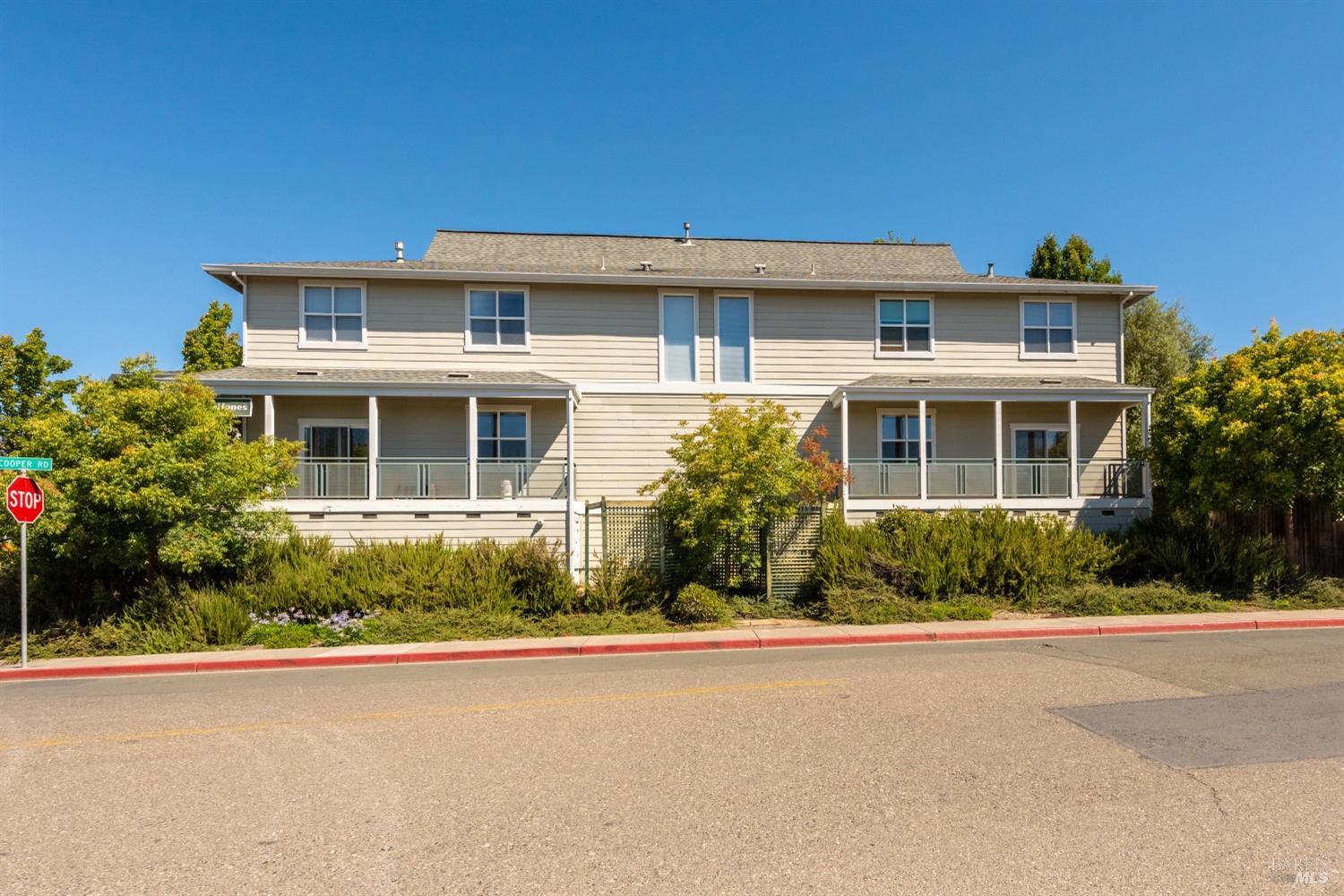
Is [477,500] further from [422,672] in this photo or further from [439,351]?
[422,672]

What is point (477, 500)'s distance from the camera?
16.6 m

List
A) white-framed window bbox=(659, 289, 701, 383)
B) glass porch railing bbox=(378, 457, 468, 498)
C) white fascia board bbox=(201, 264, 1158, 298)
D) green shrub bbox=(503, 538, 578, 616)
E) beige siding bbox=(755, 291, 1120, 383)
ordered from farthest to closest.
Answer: beige siding bbox=(755, 291, 1120, 383) → white-framed window bbox=(659, 289, 701, 383) → white fascia board bbox=(201, 264, 1158, 298) → glass porch railing bbox=(378, 457, 468, 498) → green shrub bbox=(503, 538, 578, 616)

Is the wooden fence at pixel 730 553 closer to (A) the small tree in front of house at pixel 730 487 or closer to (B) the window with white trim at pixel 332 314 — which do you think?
(A) the small tree in front of house at pixel 730 487

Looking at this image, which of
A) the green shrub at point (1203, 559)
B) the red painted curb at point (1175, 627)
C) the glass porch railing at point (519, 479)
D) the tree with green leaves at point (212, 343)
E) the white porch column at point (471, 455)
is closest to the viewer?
the red painted curb at point (1175, 627)

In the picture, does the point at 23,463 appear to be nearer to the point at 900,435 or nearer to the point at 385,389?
the point at 385,389

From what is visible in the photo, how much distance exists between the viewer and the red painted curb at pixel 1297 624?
1266 cm

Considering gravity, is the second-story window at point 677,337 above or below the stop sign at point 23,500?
above

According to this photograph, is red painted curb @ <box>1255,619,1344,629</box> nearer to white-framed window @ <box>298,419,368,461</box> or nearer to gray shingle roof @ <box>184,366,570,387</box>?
gray shingle roof @ <box>184,366,570,387</box>

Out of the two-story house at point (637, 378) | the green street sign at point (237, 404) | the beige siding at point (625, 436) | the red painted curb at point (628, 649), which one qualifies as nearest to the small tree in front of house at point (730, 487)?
the red painted curb at point (628, 649)

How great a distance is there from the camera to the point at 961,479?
18031mm

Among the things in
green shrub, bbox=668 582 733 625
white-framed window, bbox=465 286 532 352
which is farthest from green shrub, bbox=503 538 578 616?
white-framed window, bbox=465 286 532 352

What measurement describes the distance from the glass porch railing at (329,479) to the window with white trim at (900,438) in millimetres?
12260

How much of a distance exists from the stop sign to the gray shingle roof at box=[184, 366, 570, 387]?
5382mm

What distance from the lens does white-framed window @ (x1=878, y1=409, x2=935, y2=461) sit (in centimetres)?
1969
